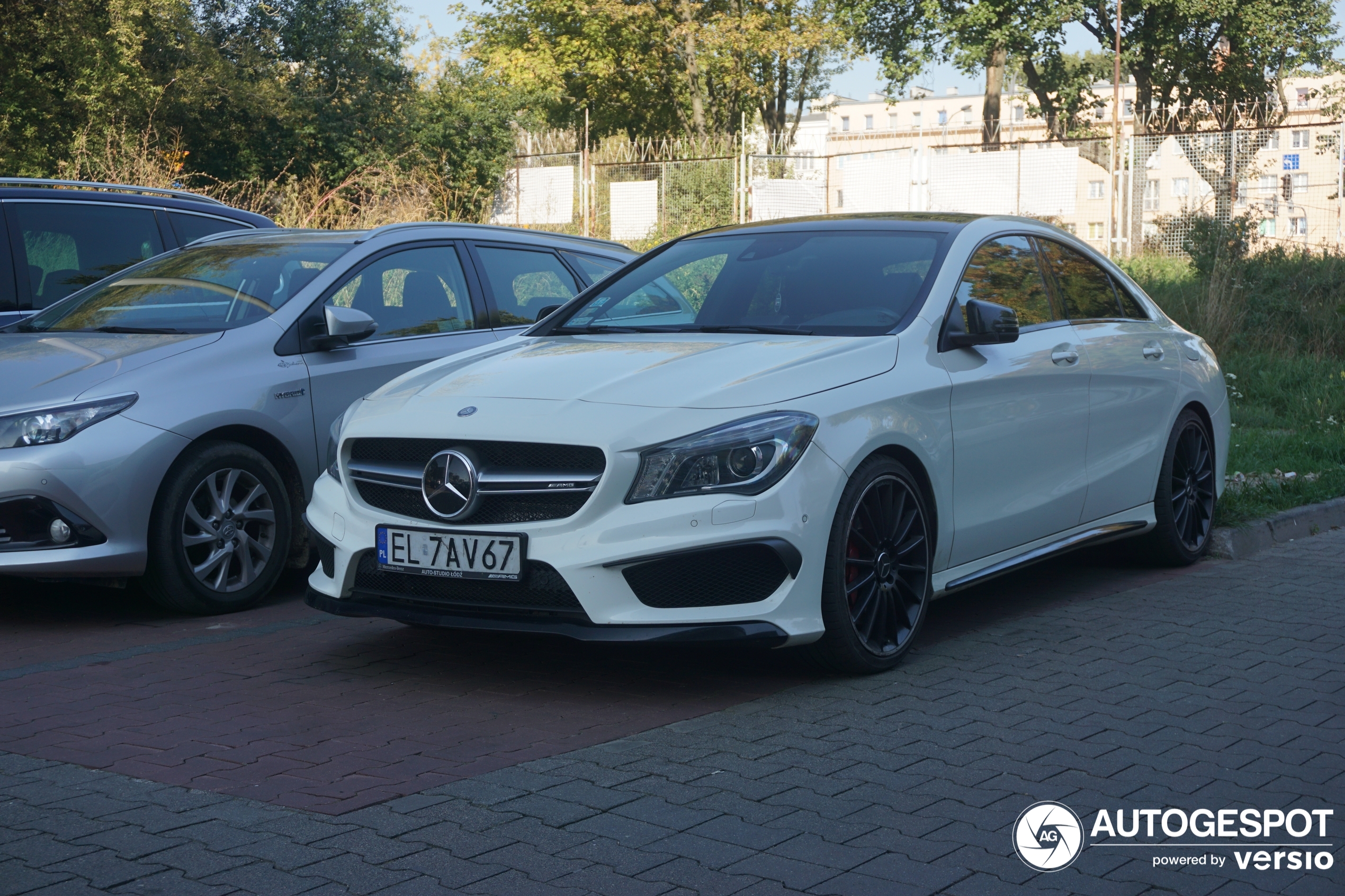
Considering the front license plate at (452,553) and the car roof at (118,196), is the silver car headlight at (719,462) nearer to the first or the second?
the front license plate at (452,553)

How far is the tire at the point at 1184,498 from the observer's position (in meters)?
6.80

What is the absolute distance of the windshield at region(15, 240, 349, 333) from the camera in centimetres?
647

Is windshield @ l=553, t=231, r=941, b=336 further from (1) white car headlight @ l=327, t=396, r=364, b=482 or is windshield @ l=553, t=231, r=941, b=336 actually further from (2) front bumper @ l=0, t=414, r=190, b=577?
(2) front bumper @ l=0, t=414, r=190, b=577

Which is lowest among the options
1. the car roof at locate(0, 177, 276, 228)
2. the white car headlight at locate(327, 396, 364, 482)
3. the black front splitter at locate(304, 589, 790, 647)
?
the black front splitter at locate(304, 589, 790, 647)

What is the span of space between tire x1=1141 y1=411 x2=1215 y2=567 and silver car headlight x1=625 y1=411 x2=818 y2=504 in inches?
121

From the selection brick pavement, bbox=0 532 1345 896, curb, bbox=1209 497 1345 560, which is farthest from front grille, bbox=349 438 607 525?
curb, bbox=1209 497 1345 560

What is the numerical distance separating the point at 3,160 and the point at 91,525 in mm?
22762

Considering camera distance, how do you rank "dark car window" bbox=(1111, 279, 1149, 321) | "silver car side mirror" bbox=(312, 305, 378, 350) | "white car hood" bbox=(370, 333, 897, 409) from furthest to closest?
"dark car window" bbox=(1111, 279, 1149, 321) < "silver car side mirror" bbox=(312, 305, 378, 350) < "white car hood" bbox=(370, 333, 897, 409)

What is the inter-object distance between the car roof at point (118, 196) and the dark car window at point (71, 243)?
5 centimetres

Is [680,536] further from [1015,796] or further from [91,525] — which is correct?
[91,525]

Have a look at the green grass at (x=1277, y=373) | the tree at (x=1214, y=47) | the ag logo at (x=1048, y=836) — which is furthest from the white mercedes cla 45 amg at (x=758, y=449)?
the tree at (x=1214, y=47)

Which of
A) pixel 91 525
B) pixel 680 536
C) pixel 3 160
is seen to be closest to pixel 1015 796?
pixel 680 536

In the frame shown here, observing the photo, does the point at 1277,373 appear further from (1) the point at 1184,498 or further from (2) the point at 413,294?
(2) the point at 413,294

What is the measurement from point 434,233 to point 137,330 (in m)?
1.56
